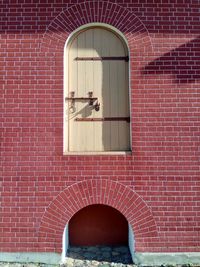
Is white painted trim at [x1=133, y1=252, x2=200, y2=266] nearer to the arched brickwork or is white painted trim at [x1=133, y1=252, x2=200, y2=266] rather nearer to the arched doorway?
the arched brickwork

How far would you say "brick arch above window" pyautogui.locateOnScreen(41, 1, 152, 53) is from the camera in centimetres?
480

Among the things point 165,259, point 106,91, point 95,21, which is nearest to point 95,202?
point 165,259

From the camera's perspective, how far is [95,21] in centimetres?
482

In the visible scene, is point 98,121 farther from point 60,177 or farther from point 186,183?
point 186,183

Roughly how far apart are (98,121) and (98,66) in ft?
2.89

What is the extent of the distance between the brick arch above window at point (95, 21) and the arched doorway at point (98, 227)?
8.78 feet

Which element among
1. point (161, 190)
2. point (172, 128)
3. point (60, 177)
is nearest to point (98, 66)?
point (172, 128)

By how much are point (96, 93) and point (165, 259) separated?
2.66m

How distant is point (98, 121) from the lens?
4.80 metres

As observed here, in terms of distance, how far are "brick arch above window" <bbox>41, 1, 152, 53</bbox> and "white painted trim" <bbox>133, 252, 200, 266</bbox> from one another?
3074mm

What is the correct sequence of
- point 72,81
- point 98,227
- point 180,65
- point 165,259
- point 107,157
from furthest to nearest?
1. point 98,227
2. point 72,81
3. point 180,65
4. point 107,157
5. point 165,259

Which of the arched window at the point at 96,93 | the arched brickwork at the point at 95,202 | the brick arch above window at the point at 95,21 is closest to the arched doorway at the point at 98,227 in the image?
the arched brickwork at the point at 95,202

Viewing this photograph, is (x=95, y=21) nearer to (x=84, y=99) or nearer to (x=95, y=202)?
(x=84, y=99)

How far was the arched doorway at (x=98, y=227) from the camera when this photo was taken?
511 centimetres
